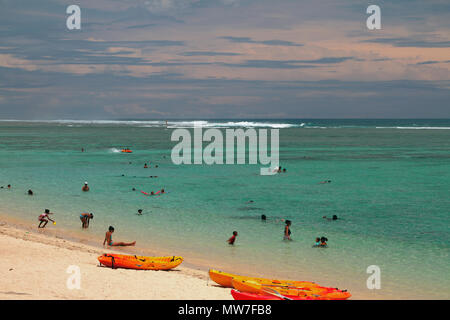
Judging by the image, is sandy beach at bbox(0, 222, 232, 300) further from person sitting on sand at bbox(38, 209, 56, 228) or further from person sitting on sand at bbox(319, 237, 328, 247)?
person sitting on sand at bbox(319, 237, 328, 247)

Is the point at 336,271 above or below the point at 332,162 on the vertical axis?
below

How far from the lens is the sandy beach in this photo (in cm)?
1496

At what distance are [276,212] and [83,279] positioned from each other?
17.8 m

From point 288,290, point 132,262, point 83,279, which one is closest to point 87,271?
point 83,279

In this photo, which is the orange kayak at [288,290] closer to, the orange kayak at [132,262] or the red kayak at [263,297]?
the red kayak at [263,297]

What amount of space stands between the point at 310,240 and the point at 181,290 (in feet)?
35.8

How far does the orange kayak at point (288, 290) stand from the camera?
15133mm

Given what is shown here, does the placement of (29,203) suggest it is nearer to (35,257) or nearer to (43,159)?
(35,257)

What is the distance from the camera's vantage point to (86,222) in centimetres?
2788

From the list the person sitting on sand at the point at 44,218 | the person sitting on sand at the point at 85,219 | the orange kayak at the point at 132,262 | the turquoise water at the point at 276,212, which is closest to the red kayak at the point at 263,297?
the turquoise water at the point at 276,212

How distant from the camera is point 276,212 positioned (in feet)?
106

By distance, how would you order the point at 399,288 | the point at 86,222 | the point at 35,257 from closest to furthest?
the point at 399,288, the point at 35,257, the point at 86,222
